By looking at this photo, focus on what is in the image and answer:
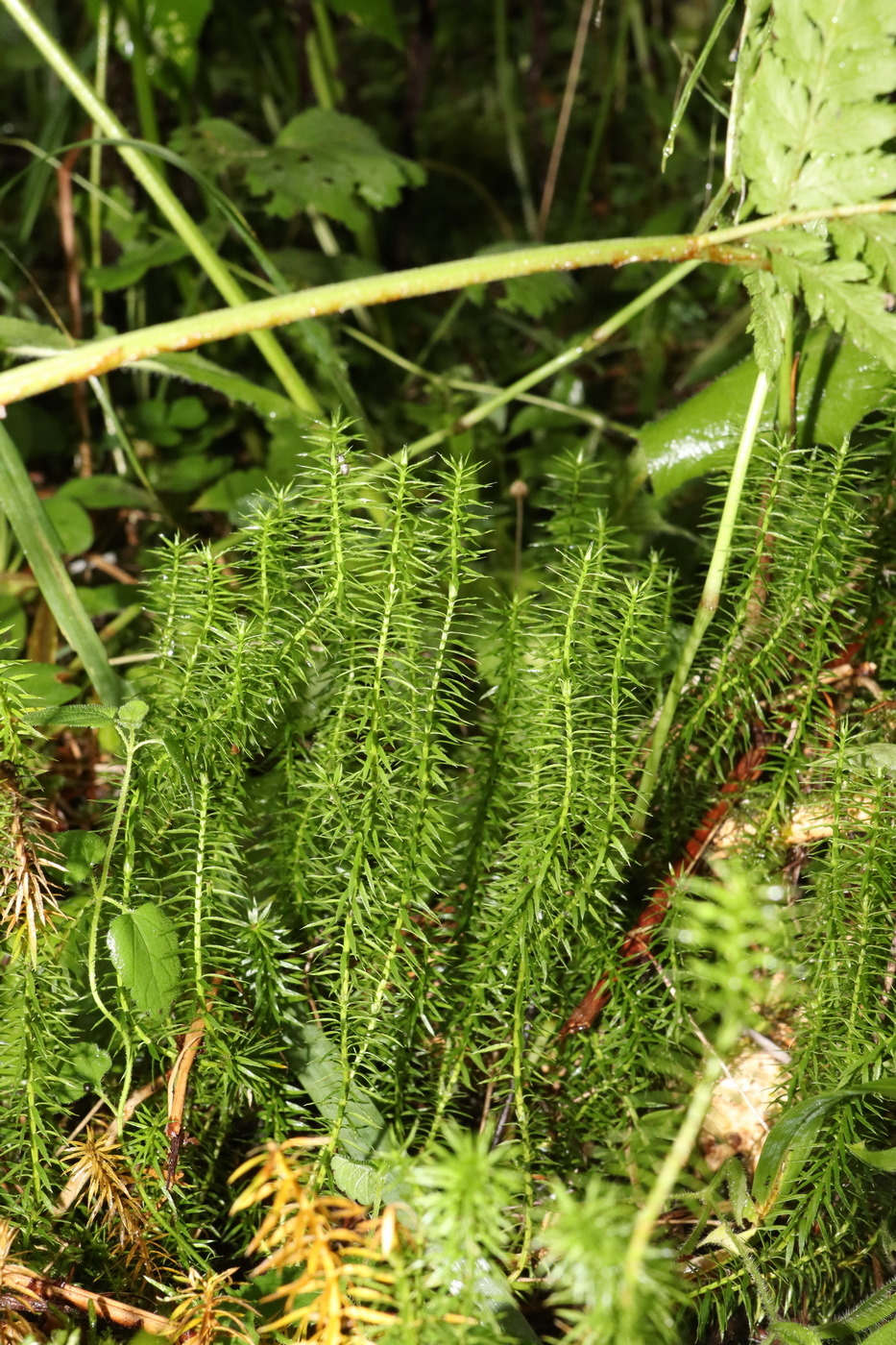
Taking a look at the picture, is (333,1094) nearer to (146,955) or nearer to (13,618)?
(146,955)

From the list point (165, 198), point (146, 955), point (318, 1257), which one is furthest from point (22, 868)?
point (165, 198)

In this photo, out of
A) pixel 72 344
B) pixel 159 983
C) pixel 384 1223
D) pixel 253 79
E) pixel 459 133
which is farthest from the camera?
pixel 459 133

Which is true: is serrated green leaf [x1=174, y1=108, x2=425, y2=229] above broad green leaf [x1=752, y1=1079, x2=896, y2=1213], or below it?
above

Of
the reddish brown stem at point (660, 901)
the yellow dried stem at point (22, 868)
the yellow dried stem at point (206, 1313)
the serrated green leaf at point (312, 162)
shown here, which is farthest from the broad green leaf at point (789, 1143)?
the serrated green leaf at point (312, 162)

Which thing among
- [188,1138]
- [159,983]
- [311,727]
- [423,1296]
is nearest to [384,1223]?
[423,1296]

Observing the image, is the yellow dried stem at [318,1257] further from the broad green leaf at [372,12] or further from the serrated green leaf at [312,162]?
the broad green leaf at [372,12]

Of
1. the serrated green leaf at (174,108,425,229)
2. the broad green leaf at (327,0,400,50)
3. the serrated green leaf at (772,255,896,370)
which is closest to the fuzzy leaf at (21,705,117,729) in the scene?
the serrated green leaf at (772,255,896,370)

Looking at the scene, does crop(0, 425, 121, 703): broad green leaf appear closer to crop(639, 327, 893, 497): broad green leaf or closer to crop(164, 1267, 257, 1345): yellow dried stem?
crop(164, 1267, 257, 1345): yellow dried stem

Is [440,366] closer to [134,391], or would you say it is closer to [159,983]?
[134,391]
